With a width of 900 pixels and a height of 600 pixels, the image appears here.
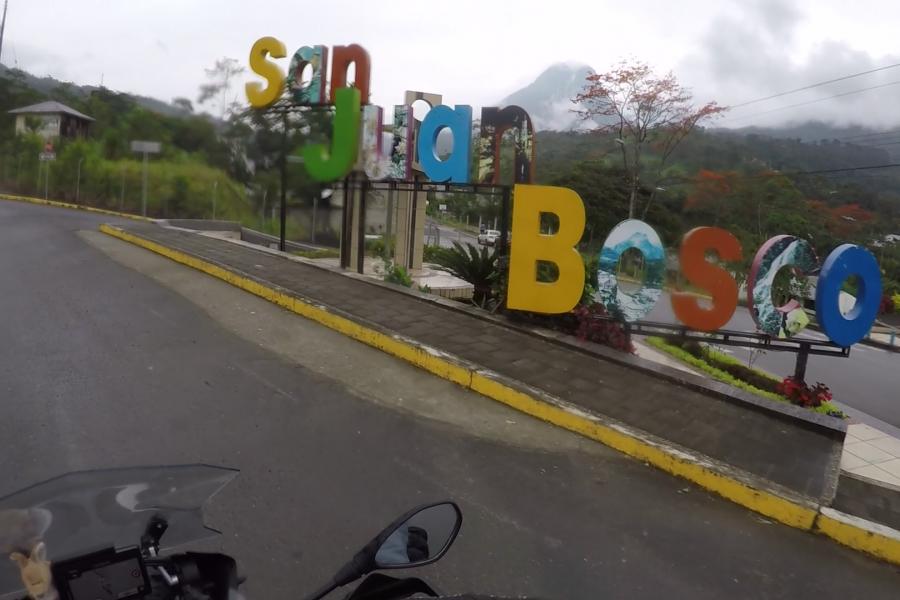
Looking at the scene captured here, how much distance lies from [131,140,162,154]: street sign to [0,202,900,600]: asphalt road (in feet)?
20.8

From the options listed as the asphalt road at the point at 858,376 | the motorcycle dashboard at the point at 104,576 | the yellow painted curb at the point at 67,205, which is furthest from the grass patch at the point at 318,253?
the motorcycle dashboard at the point at 104,576

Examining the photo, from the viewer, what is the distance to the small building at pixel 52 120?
19.8 meters

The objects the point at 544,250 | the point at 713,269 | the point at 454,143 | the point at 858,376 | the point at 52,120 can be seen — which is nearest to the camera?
the point at 713,269

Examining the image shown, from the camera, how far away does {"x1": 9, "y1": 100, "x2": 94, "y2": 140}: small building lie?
65.1 ft

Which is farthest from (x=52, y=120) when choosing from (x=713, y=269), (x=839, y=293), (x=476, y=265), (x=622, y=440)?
(x=839, y=293)

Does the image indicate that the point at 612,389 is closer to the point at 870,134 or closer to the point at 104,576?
the point at 104,576

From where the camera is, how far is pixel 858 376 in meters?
14.4

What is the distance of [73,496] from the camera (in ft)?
4.68

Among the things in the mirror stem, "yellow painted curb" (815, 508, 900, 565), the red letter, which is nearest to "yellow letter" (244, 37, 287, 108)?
the red letter

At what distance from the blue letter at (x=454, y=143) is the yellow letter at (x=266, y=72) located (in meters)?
4.01

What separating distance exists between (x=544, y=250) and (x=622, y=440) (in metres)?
3.17

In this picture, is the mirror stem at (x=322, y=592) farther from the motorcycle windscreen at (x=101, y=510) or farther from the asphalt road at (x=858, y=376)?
the asphalt road at (x=858, y=376)

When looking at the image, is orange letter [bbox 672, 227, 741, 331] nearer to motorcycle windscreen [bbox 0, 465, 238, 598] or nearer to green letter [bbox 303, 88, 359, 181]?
green letter [bbox 303, 88, 359, 181]

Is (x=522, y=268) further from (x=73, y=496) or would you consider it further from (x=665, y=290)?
(x=73, y=496)
